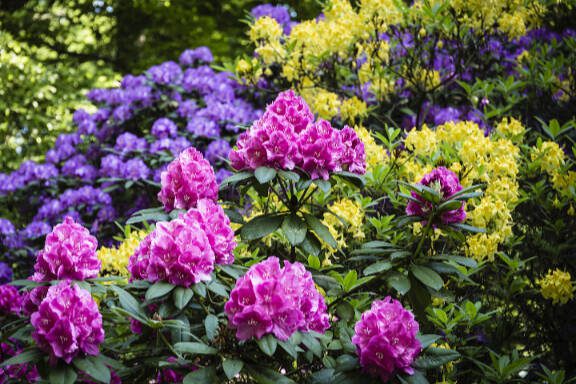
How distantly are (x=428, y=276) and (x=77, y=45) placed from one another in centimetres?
915

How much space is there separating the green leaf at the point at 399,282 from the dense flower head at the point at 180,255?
54 cm

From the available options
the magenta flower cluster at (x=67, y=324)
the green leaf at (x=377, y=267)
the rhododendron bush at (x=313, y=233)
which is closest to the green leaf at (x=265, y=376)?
the rhododendron bush at (x=313, y=233)

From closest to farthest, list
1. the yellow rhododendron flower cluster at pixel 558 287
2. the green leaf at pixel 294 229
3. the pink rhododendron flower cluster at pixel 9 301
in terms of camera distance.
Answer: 1. the green leaf at pixel 294 229
2. the pink rhododendron flower cluster at pixel 9 301
3. the yellow rhododendron flower cluster at pixel 558 287

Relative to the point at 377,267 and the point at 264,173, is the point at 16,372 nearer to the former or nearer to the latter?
the point at 264,173

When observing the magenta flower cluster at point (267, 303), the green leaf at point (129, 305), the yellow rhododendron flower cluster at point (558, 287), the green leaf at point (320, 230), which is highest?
the magenta flower cluster at point (267, 303)

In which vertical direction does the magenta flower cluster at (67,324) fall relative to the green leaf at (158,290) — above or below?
below

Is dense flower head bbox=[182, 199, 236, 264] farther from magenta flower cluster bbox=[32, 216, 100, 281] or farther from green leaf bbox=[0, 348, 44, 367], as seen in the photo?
green leaf bbox=[0, 348, 44, 367]

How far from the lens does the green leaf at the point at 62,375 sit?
1.42m

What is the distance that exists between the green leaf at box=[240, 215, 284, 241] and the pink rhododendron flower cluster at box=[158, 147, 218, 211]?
0.15 meters

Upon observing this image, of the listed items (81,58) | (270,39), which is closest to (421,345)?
(270,39)

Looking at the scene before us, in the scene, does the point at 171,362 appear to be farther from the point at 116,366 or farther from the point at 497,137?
the point at 497,137

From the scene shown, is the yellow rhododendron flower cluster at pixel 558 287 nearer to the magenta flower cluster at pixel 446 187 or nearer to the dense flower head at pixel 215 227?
the magenta flower cluster at pixel 446 187

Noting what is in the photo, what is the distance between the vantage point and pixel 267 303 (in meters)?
1.43

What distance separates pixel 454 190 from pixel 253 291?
2.49ft
